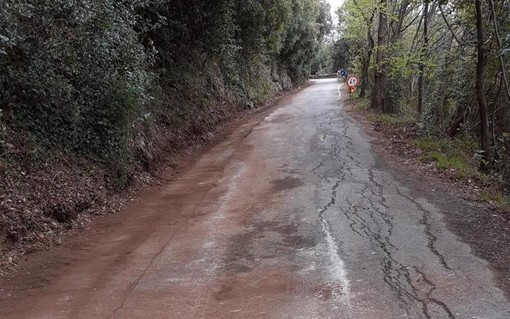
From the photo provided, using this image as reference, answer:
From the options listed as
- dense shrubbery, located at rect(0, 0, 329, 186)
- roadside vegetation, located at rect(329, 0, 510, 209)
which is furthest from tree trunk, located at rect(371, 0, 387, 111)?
dense shrubbery, located at rect(0, 0, 329, 186)

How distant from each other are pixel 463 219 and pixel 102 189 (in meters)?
6.03

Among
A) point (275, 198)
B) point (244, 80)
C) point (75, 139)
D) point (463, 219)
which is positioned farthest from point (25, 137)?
point (244, 80)

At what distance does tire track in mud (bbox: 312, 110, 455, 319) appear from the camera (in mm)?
4781

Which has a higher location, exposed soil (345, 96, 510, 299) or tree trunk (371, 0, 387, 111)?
tree trunk (371, 0, 387, 111)

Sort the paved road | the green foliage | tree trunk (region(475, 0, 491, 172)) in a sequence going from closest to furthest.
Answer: the paved road → the green foliage → tree trunk (region(475, 0, 491, 172))

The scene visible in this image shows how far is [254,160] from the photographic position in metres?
11.9

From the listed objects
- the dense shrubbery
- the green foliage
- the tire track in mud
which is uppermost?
Answer: the dense shrubbery

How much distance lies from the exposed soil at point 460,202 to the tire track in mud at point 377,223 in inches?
19.4

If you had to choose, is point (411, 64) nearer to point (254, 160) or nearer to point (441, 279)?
point (254, 160)

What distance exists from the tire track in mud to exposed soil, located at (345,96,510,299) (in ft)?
1.62

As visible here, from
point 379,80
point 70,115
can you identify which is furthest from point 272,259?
point 379,80

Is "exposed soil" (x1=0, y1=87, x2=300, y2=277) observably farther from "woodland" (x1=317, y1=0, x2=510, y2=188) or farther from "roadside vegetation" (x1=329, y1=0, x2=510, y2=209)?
"woodland" (x1=317, y1=0, x2=510, y2=188)

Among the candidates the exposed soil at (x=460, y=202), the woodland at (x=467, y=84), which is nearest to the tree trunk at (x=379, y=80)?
the woodland at (x=467, y=84)

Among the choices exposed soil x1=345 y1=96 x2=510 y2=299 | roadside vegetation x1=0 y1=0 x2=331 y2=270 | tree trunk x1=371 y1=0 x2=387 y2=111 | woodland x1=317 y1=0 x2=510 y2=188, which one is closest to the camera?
exposed soil x1=345 y1=96 x2=510 y2=299
